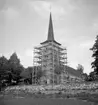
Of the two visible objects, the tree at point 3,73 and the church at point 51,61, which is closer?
the tree at point 3,73

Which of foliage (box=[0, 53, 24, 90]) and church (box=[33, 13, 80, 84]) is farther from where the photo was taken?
church (box=[33, 13, 80, 84])

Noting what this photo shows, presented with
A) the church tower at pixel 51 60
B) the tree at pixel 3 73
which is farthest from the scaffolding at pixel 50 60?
the tree at pixel 3 73

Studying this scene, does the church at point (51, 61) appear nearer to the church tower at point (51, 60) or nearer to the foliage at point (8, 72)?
the church tower at point (51, 60)

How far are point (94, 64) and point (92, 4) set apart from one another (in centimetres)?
→ 2286

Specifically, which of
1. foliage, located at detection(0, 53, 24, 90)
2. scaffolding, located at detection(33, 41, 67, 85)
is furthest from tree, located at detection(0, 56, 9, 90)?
scaffolding, located at detection(33, 41, 67, 85)

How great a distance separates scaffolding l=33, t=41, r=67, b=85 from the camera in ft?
161

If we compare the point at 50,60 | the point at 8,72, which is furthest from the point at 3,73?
the point at 50,60

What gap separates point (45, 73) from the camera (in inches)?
1941

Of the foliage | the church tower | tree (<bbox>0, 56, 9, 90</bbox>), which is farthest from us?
the church tower

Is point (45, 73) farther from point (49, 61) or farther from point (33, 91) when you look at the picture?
point (33, 91)

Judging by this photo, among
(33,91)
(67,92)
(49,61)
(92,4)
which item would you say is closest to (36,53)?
(49,61)

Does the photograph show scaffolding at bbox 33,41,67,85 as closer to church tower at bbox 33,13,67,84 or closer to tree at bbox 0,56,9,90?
church tower at bbox 33,13,67,84

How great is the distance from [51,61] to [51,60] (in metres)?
0.30

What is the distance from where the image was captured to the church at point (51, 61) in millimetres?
48781
